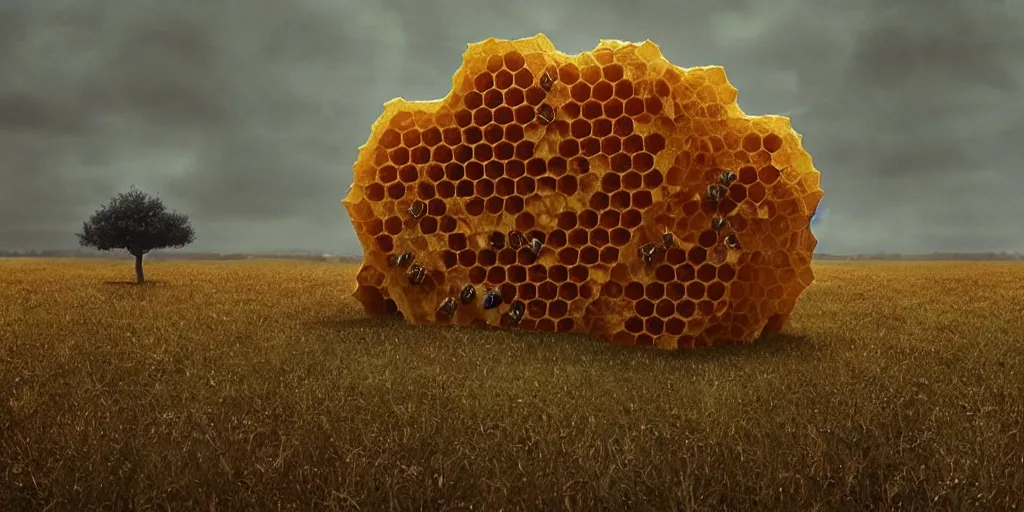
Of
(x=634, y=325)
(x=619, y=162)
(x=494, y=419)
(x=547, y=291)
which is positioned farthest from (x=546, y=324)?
(x=494, y=419)

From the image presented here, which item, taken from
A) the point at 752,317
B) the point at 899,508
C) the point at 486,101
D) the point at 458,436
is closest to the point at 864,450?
the point at 899,508

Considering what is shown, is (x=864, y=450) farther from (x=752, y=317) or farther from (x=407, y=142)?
(x=407, y=142)

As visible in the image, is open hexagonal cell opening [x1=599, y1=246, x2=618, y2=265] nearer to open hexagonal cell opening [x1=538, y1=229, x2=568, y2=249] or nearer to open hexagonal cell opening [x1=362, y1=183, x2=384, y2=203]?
open hexagonal cell opening [x1=538, y1=229, x2=568, y2=249]

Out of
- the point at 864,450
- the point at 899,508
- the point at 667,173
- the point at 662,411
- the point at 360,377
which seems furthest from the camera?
the point at 667,173

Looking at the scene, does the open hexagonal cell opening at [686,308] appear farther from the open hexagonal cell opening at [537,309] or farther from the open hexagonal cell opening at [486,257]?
the open hexagonal cell opening at [486,257]

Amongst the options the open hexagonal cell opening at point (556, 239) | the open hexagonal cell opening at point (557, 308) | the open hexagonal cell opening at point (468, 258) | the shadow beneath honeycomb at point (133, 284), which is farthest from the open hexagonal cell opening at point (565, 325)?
the shadow beneath honeycomb at point (133, 284)

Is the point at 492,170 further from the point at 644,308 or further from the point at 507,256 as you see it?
the point at 644,308

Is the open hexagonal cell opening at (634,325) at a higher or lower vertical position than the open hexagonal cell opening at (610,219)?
lower
